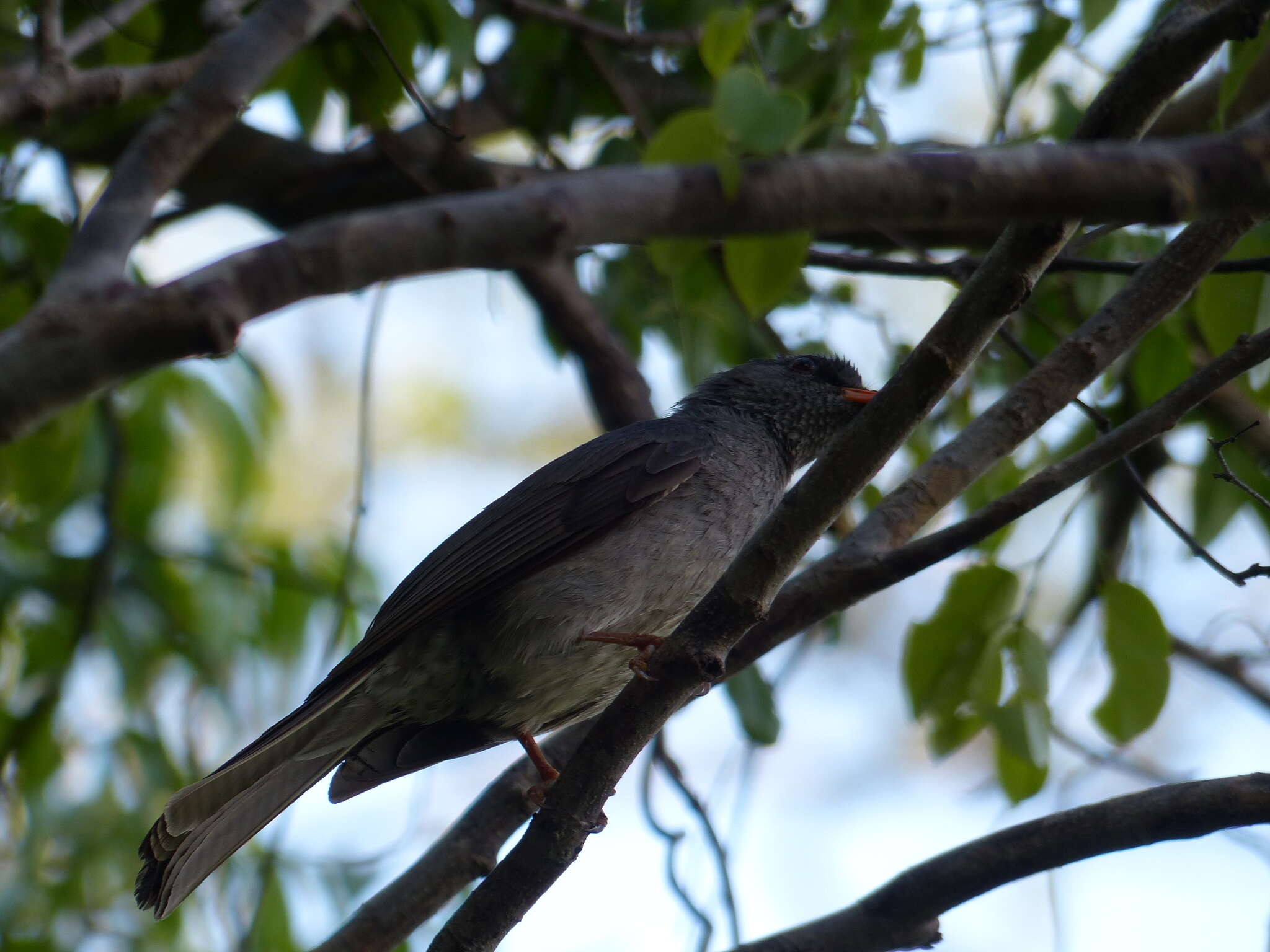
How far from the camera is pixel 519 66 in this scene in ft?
16.8

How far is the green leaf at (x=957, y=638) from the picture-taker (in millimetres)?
3654

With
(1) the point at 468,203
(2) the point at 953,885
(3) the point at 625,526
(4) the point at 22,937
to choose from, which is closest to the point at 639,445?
(3) the point at 625,526

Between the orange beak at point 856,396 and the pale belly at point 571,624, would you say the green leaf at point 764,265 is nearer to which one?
the pale belly at point 571,624

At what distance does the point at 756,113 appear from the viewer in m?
2.12

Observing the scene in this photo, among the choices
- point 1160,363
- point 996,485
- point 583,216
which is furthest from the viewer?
point 996,485

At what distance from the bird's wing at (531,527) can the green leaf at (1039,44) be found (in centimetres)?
168

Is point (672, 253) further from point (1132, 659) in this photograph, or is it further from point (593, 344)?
point (593, 344)

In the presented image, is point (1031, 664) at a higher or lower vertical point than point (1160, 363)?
lower

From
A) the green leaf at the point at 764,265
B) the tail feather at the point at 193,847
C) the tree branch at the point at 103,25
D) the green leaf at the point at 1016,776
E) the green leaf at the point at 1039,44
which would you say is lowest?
the green leaf at the point at 1016,776

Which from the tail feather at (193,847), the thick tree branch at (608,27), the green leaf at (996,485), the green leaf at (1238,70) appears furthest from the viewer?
the thick tree branch at (608,27)

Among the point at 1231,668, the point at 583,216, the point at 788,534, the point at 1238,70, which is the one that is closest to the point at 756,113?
the point at 583,216

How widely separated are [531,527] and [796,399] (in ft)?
4.65

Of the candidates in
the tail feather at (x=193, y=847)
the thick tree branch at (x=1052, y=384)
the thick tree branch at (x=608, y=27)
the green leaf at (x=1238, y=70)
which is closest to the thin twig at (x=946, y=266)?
the thick tree branch at (x=1052, y=384)

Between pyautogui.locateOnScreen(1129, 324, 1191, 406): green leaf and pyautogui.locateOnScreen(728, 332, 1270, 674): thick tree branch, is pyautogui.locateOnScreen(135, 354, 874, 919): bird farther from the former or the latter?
pyautogui.locateOnScreen(1129, 324, 1191, 406): green leaf
